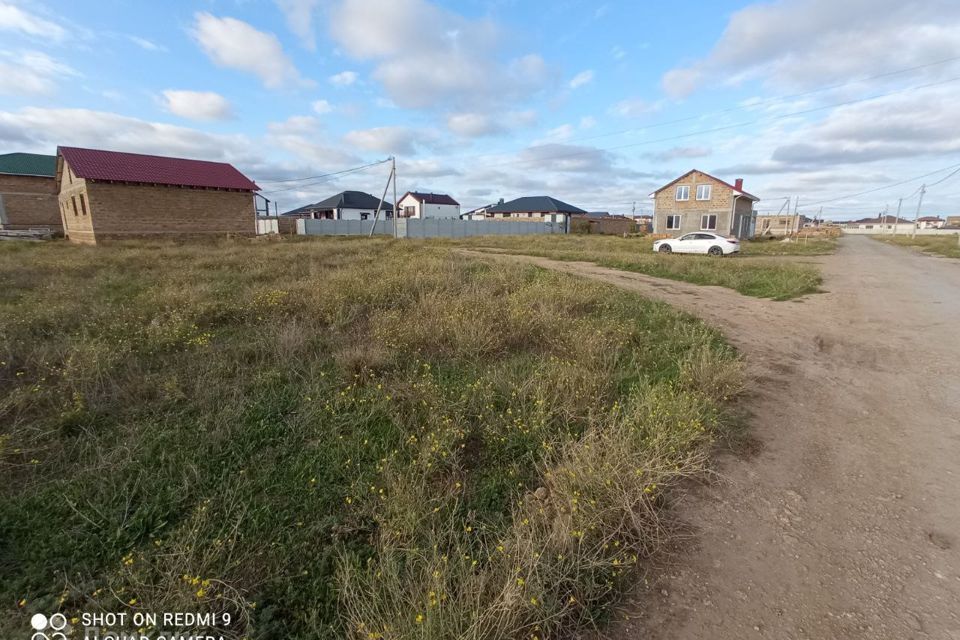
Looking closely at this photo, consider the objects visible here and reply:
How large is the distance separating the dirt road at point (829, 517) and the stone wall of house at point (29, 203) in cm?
4153

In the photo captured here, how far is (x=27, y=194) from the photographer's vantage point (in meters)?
29.6

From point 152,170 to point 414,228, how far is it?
20709 mm

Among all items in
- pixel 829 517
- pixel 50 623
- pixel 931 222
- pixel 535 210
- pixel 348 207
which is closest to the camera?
pixel 50 623

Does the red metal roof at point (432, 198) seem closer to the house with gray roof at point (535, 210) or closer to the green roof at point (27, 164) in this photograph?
the house with gray roof at point (535, 210)

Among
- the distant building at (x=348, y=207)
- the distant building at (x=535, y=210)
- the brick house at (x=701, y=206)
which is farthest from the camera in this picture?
the distant building at (x=535, y=210)

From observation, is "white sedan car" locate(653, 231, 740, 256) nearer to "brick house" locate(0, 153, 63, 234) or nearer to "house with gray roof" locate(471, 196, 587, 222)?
"house with gray roof" locate(471, 196, 587, 222)

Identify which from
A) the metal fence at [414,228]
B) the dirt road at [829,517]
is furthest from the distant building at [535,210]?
the dirt road at [829,517]

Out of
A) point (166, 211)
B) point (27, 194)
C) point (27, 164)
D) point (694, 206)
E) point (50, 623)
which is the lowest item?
point (50, 623)

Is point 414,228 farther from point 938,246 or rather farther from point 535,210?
point 938,246

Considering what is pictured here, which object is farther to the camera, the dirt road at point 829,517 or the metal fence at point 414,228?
the metal fence at point 414,228

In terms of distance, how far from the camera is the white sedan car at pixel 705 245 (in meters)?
21.0

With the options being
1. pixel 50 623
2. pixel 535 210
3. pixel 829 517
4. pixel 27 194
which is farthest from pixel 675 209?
pixel 27 194

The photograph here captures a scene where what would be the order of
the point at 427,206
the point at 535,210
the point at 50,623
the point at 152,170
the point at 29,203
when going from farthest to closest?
the point at 427,206 → the point at 535,210 → the point at 29,203 → the point at 152,170 → the point at 50,623

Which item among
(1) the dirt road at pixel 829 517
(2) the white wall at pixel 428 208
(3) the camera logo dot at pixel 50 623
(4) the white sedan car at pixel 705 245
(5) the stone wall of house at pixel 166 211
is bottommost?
(3) the camera logo dot at pixel 50 623
